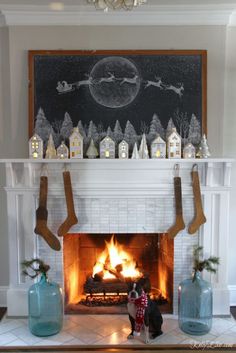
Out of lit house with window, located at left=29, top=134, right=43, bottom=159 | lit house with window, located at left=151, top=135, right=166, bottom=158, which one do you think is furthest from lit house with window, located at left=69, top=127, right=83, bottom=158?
lit house with window, located at left=151, top=135, right=166, bottom=158

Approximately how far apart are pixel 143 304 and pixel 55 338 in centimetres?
62

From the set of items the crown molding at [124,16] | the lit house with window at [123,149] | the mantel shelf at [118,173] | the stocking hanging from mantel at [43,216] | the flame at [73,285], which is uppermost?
the crown molding at [124,16]

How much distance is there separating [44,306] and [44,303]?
0.06ft

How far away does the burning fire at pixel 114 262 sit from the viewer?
9.83ft

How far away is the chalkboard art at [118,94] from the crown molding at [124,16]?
212 mm

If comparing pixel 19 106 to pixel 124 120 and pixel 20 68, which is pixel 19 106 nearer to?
pixel 20 68

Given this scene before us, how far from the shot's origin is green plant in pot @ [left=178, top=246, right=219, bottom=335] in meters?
2.54

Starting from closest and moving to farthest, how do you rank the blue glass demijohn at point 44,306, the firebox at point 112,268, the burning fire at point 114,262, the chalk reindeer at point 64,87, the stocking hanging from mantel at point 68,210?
Answer: the blue glass demijohn at point 44,306, the stocking hanging from mantel at point 68,210, the chalk reindeer at point 64,87, the firebox at point 112,268, the burning fire at point 114,262

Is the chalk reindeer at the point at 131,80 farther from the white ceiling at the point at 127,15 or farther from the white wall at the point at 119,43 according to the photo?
the white ceiling at the point at 127,15

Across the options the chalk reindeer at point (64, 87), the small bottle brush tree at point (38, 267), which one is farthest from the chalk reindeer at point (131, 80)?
the small bottle brush tree at point (38, 267)

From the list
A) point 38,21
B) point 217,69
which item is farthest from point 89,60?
point 217,69

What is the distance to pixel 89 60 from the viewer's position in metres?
2.74

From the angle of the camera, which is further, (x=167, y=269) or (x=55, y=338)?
(x=167, y=269)

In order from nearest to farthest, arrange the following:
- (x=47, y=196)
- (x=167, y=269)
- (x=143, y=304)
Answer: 1. (x=143, y=304)
2. (x=47, y=196)
3. (x=167, y=269)
